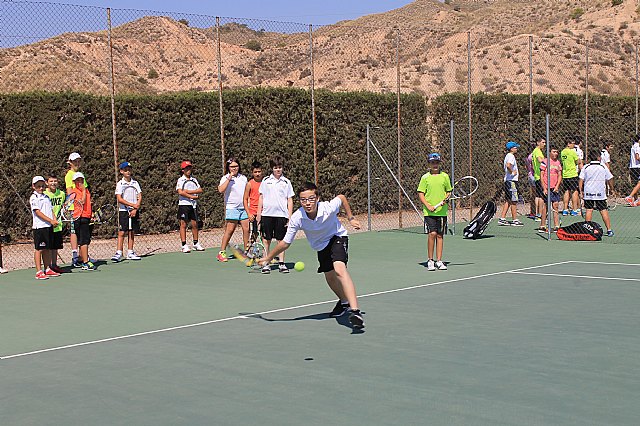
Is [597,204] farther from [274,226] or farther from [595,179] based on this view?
[274,226]

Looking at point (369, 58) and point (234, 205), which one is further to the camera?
point (369, 58)

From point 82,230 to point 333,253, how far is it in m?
6.28

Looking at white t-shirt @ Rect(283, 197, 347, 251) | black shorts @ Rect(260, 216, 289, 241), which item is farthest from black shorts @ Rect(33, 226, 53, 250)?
white t-shirt @ Rect(283, 197, 347, 251)

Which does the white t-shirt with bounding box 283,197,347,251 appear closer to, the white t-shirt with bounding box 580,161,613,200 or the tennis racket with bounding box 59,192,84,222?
the tennis racket with bounding box 59,192,84,222

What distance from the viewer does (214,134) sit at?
20.6m

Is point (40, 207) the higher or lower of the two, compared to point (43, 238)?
higher

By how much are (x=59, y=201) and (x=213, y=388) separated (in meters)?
Answer: 8.22

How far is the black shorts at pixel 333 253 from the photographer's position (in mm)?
10312

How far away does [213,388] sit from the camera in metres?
7.68

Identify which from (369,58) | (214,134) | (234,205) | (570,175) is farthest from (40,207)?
(369,58)

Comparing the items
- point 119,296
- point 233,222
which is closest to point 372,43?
point 233,222

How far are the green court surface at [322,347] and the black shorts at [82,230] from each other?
521mm

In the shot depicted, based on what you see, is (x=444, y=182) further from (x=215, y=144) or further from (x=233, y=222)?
(x=215, y=144)

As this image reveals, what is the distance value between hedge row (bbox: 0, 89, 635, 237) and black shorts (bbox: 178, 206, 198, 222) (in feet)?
7.73
